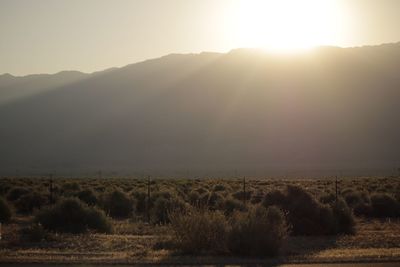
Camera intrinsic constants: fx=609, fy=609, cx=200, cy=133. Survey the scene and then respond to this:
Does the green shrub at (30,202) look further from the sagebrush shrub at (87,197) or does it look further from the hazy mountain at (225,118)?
the hazy mountain at (225,118)

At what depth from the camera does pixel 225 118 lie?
12019 cm

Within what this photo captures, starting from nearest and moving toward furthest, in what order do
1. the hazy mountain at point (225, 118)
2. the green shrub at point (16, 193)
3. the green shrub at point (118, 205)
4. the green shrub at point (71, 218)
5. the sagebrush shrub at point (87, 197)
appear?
the green shrub at point (71, 218)
the green shrub at point (118, 205)
the sagebrush shrub at point (87, 197)
the green shrub at point (16, 193)
the hazy mountain at point (225, 118)

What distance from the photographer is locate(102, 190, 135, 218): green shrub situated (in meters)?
30.1

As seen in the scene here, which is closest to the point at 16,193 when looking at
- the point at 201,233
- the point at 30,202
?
the point at 30,202

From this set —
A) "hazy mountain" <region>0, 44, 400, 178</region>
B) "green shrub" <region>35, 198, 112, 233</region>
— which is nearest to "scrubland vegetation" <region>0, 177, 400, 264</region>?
"green shrub" <region>35, 198, 112, 233</region>

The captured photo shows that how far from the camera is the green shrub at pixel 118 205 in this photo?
98.7ft

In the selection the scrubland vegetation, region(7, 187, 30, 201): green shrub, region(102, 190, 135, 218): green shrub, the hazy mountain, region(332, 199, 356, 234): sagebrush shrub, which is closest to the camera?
the scrubland vegetation

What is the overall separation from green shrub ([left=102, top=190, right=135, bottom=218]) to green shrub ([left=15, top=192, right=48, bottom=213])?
3594 mm

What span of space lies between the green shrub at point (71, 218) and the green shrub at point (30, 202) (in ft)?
34.6

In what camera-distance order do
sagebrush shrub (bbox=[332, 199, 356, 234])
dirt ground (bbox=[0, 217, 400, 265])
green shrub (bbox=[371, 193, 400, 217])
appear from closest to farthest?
dirt ground (bbox=[0, 217, 400, 265]) < sagebrush shrub (bbox=[332, 199, 356, 234]) < green shrub (bbox=[371, 193, 400, 217])

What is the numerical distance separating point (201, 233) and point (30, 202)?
18743 millimetres

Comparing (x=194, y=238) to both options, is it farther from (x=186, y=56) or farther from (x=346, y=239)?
(x=186, y=56)

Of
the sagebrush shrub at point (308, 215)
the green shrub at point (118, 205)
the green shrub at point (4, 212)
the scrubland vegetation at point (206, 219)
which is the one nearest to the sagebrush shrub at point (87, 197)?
the scrubland vegetation at point (206, 219)

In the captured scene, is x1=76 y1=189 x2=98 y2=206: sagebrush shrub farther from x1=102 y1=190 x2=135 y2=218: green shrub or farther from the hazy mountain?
the hazy mountain
